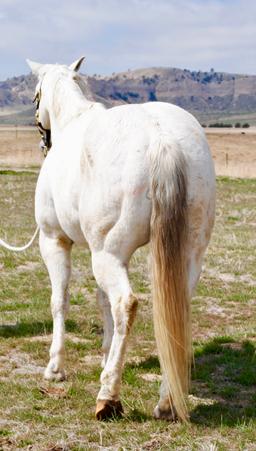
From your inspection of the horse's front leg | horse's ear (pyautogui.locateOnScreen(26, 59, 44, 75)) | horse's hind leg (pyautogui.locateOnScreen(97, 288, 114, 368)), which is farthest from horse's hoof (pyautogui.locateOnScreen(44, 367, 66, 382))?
horse's ear (pyautogui.locateOnScreen(26, 59, 44, 75))

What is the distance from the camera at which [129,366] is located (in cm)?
651

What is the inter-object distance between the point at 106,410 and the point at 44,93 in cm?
360

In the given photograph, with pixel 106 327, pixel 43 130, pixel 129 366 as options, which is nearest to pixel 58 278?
pixel 106 327

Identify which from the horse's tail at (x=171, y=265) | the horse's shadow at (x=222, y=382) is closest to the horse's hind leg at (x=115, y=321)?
the horse's tail at (x=171, y=265)

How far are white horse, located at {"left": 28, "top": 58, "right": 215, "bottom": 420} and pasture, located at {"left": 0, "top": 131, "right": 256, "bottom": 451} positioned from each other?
30 cm

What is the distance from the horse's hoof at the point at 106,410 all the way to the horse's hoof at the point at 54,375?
113 centimetres

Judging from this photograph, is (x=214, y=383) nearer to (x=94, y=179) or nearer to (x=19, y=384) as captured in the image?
(x=19, y=384)

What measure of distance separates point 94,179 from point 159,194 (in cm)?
59

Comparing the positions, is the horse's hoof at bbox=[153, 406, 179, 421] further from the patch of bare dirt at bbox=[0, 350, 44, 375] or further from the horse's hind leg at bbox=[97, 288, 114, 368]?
the patch of bare dirt at bbox=[0, 350, 44, 375]

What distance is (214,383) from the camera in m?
6.02

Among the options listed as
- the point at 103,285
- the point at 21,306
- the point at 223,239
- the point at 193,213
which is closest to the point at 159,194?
the point at 193,213

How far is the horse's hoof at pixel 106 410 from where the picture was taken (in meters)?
4.96

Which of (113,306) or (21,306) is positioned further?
(21,306)

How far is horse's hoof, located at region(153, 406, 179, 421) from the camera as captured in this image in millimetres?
4879
